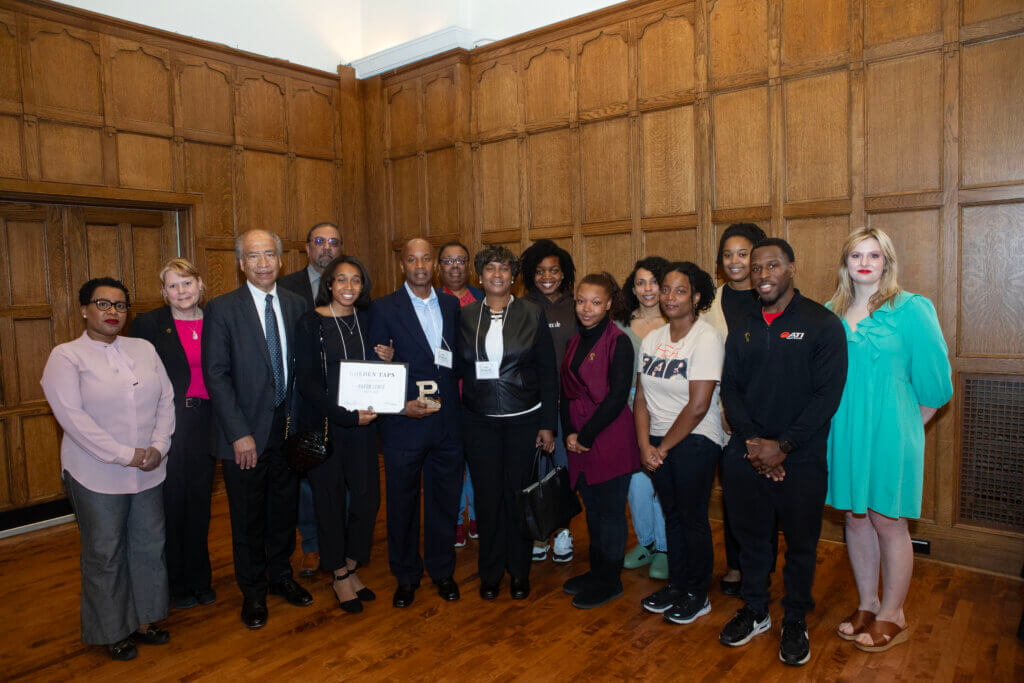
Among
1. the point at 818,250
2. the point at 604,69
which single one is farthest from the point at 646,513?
the point at 604,69

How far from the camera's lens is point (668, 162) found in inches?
192

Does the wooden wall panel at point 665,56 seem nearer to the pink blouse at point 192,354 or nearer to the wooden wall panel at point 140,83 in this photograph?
the pink blouse at point 192,354

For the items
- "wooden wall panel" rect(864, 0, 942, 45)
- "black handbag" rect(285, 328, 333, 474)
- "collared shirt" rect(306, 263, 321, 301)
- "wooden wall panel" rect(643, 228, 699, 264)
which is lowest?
"black handbag" rect(285, 328, 333, 474)

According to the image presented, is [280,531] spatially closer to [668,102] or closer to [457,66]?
[668,102]

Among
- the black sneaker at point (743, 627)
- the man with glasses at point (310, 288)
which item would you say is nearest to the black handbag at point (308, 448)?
the man with glasses at point (310, 288)

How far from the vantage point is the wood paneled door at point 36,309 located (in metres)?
4.77

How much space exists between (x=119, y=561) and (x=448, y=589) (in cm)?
150

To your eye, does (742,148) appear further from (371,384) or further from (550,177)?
(371,384)

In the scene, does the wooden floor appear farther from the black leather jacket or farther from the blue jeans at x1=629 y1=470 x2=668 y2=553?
the black leather jacket

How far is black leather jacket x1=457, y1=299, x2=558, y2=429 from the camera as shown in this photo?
10.3 ft

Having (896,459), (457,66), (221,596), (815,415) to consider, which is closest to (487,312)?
(815,415)

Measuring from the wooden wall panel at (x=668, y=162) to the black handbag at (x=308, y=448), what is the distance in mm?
2857

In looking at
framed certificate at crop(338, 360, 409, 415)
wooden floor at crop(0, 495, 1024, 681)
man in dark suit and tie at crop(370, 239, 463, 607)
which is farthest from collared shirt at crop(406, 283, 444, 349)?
wooden floor at crop(0, 495, 1024, 681)

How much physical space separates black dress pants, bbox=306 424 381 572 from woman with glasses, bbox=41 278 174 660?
2.30ft
